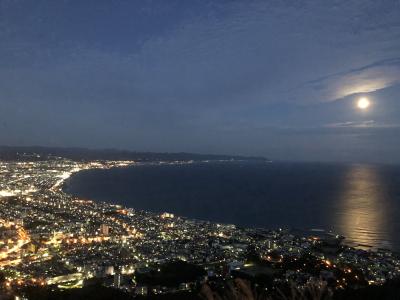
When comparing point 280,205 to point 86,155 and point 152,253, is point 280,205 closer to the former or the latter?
point 152,253

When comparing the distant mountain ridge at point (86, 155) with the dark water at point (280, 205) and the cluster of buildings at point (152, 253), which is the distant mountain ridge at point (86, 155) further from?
the cluster of buildings at point (152, 253)

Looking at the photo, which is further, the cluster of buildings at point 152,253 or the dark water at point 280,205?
the dark water at point 280,205

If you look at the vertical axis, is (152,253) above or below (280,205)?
above

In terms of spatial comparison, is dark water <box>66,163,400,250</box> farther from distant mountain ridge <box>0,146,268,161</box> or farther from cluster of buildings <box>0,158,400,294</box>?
distant mountain ridge <box>0,146,268,161</box>

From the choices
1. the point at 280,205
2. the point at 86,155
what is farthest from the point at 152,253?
the point at 86,155

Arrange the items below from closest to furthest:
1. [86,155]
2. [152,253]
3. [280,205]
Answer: [152,253]
[280,205]
[86,155]

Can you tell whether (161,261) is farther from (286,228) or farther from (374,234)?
(374,234)

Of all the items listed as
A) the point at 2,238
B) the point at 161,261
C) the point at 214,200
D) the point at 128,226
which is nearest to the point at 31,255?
the point at 2,238

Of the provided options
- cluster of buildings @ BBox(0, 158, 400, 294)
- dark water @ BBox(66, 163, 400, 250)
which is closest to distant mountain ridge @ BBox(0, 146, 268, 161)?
dark water @ BBox(66, 163, 400, 250)

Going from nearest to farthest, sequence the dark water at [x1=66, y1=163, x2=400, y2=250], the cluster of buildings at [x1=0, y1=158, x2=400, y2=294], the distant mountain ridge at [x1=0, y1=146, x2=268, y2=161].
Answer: the cluster of buildings at [x1=0, y1=158, x2=400, y2=294]
the dark water at [x1=66, y1=163, x2=400, y2=250]
the distant mountain ridge at [x1=0, y1=146, x2=268, y2=161]

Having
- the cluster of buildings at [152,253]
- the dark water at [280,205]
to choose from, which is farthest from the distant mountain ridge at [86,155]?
the cluster of buildings at [152,253]
